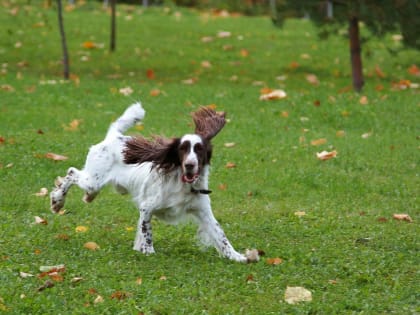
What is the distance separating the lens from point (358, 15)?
16406 millimetres

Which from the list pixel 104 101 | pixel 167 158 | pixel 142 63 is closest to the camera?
pixel 167 158

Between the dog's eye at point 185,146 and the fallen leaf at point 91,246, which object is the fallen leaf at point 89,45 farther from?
the dog's eye at point 185,146

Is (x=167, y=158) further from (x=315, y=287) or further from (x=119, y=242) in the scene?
(x=315, y=287)

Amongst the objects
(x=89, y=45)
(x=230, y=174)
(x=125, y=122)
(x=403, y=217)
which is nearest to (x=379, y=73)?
(x=89, y=45)

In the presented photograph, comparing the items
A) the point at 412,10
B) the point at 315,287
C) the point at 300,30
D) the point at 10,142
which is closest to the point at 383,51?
the point at 300,30

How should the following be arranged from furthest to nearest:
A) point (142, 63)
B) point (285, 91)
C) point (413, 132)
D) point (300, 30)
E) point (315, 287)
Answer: point (300, 30) → point (142, 63) → point (285, 91) → point (413, 132) → point (315, 287)

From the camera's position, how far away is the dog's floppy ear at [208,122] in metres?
8.05

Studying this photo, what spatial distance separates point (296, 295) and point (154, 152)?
1.92 m

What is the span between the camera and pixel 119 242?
8430 millimetres

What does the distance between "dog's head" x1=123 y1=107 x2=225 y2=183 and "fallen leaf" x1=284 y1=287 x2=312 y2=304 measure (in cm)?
131

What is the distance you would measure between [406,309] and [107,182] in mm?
3389

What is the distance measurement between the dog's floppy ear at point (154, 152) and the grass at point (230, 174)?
0.79 meters

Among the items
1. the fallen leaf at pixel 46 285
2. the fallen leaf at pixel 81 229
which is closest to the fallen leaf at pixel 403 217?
the fallen leaf at pixel 81 229

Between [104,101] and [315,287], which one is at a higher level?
[315,287]
